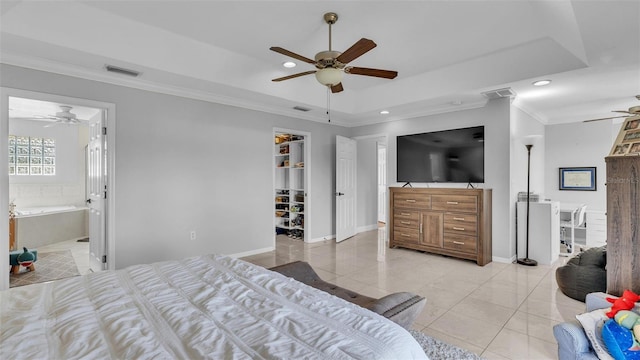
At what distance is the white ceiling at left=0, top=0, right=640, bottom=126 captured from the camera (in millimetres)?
2701

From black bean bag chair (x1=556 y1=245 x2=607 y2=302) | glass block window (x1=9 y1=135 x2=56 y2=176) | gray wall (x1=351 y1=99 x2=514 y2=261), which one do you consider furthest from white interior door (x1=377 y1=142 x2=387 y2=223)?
glass block window (x1=9 y1=135 x2=56 y2=176)

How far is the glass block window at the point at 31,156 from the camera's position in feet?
20.4

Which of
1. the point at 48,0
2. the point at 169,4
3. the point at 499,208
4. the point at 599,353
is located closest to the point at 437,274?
the point at 499,208

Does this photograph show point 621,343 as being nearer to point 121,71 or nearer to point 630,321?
point 630,321

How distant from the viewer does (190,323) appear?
122cm

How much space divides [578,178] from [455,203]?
11.0 feet

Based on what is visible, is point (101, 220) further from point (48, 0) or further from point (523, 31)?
point (523, 31)

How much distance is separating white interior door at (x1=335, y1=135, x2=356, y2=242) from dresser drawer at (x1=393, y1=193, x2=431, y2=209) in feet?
3.74

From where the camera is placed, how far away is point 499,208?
14.8 feet

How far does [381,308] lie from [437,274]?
2.56 meters

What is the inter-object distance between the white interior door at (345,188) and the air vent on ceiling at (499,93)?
2.61m

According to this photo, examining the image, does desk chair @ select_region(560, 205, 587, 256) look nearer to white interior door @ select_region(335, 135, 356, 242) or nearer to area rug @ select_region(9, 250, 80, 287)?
white interior door @ select_region(335, 135, 356, 242)

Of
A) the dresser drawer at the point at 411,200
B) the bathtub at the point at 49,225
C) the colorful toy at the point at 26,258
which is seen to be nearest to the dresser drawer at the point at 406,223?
the dresser drawer at the point at 411,200

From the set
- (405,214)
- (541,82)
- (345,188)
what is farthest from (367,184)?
(541,82)
